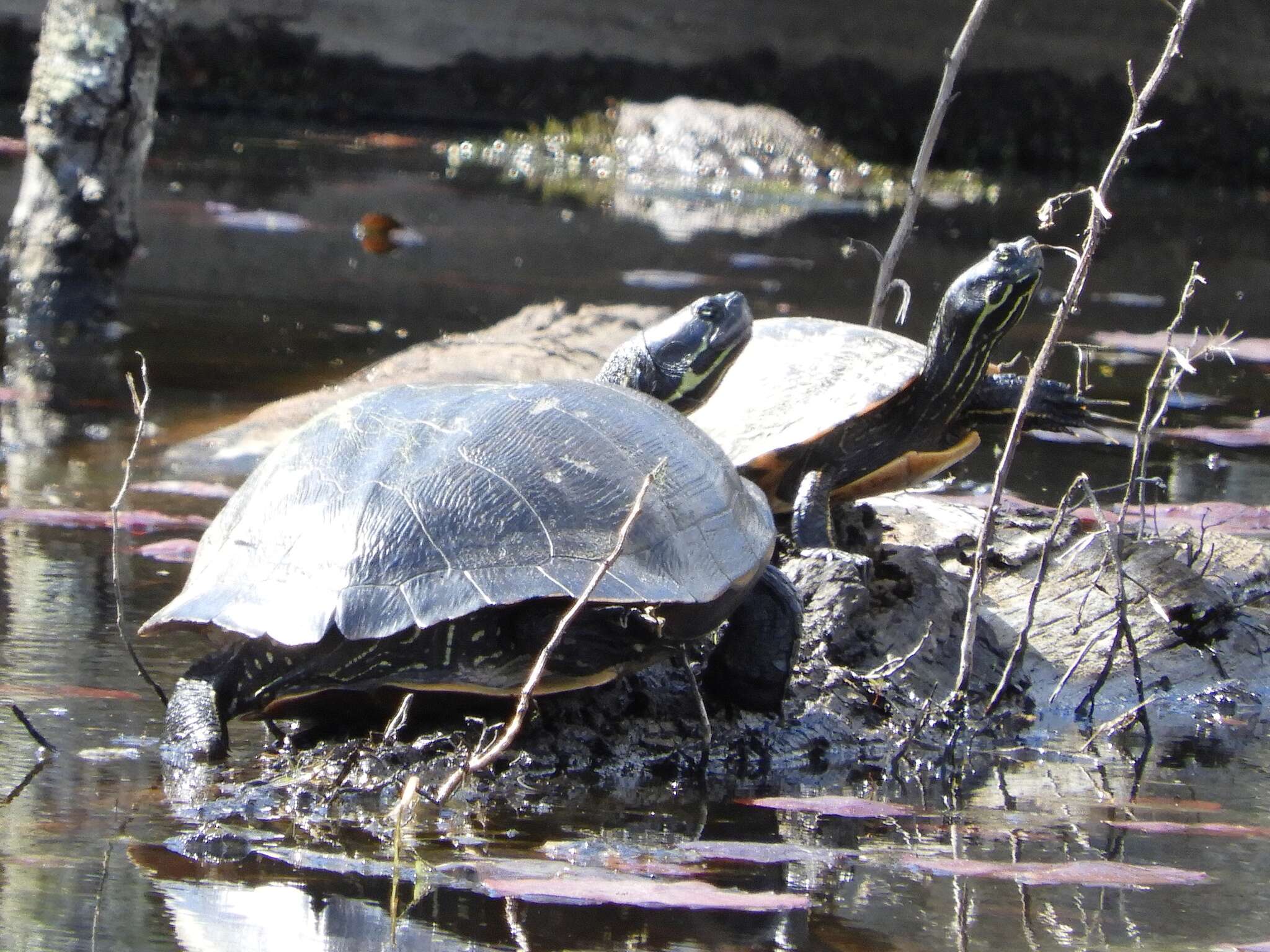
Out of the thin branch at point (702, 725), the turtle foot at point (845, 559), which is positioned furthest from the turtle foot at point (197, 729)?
the turtle foot at point (845, 559)

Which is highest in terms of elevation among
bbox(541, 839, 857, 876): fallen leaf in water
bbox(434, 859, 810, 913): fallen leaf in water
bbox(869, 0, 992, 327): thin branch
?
bbox(869, 0, 992, 327): thin branch

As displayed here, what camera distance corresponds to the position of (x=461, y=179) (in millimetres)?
14133

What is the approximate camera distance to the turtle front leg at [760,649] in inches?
116

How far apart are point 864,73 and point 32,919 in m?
17.7

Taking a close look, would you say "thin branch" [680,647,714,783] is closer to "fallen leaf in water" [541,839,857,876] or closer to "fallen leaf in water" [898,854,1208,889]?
"fallen leaf in water" [541,839,857,876]

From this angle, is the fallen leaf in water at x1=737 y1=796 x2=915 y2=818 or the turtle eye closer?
the fallen leaf in water at x1=737 y1=796 x2=915 y2=818

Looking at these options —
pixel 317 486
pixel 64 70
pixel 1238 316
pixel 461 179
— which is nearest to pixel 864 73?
pixel 461 179

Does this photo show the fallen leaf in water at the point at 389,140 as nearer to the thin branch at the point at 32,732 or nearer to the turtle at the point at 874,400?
the turtle at the point at 874,400

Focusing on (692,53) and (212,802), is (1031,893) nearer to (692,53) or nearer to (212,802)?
(212,802)

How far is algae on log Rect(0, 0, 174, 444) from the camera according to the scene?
6.71 metres

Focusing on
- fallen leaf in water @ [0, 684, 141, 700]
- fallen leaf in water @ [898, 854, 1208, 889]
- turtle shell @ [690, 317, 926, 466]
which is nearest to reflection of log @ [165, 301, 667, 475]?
turtle shell @ [690, 317, 926, 466]

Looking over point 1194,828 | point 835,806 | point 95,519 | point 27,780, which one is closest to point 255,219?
point 95,519

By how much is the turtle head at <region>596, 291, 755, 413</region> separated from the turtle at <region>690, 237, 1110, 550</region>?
1.64ft

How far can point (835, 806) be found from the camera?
2691 mm
